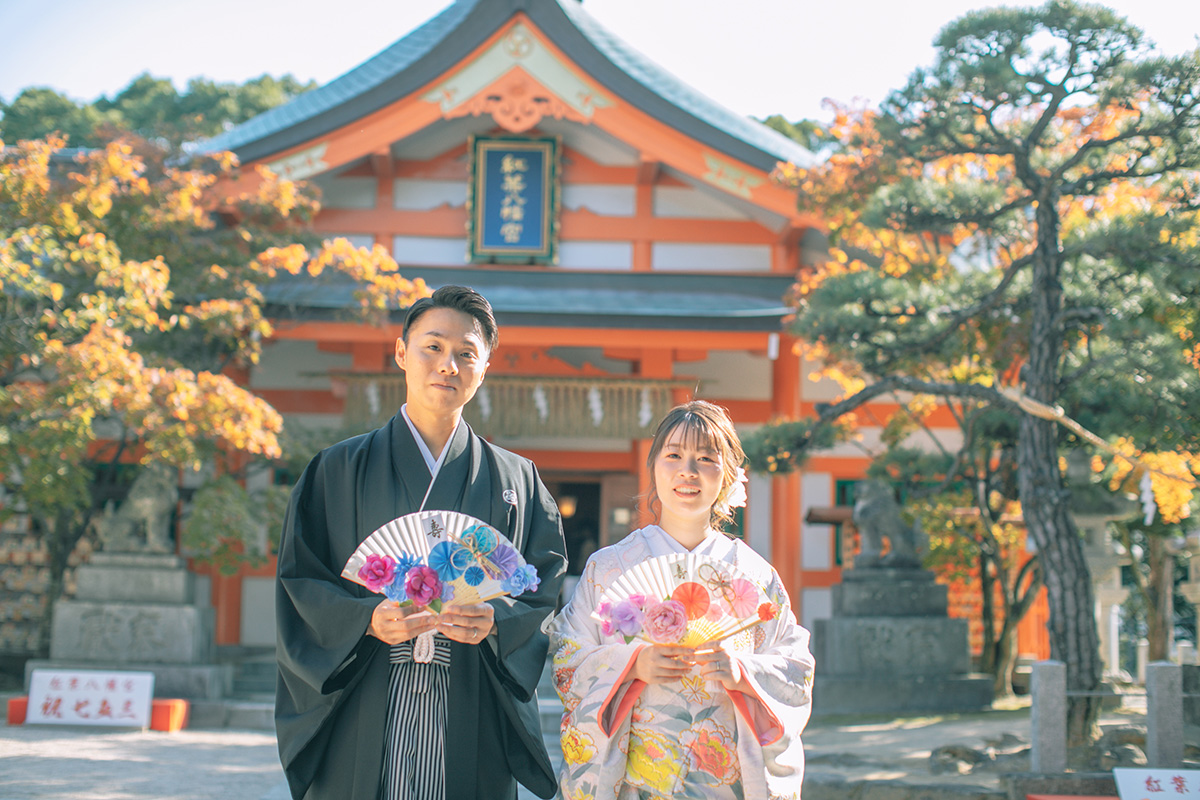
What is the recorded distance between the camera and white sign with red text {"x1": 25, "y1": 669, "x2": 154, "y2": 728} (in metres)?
8.62

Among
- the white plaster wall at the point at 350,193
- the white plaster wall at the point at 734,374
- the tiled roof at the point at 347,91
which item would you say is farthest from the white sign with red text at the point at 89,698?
the white plaster wall at the point at 734,374

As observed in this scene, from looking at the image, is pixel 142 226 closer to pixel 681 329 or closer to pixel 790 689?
pixel 681 329

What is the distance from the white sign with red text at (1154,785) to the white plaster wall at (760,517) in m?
7.53

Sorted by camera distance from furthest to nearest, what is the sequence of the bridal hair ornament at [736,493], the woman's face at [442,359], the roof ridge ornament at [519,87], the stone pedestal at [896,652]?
the roof ridge ornament at [519,87] < the stone pedestal at [896,652] < the bridal hair ornament at [736,493] < the woman's face at [442,359]

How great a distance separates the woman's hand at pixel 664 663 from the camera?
274 centimetres

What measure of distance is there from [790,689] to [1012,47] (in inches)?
217

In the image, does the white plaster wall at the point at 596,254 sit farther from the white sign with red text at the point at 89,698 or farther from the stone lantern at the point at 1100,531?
the white sign with red text at the point at 89,698

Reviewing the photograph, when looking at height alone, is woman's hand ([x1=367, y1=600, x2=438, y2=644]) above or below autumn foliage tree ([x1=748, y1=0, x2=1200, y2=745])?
below

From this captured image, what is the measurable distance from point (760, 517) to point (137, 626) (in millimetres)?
7152

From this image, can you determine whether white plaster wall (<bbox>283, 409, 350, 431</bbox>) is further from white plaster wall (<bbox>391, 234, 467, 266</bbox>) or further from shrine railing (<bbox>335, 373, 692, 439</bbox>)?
white plaster wall (<bbox>391, 234, 467, 266</bbox>)

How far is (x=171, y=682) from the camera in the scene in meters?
9.30

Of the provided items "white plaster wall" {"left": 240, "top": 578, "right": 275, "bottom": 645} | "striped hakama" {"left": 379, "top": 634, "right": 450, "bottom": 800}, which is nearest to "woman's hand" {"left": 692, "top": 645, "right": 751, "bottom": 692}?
"striped hakama" {"left": 379, "top": 634, "right": 450, "bottom": 800}

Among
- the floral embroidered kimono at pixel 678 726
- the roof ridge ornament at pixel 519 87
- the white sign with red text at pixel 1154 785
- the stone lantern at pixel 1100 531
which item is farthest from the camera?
the roof ridge ornament at pixel 519 87

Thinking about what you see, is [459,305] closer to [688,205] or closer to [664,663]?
[664,663]
